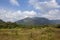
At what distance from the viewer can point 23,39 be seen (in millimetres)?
14641

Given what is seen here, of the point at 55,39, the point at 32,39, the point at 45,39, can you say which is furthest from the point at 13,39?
the point at 55,39

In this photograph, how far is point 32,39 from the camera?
49.5 feet

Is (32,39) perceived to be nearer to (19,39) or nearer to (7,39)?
(19,39)

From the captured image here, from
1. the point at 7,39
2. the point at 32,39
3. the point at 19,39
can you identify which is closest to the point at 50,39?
the point at 32,39

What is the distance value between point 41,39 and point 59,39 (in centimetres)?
222

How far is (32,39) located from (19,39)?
1234 millimetres

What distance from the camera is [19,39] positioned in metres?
14.7

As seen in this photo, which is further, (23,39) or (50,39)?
(50,39)

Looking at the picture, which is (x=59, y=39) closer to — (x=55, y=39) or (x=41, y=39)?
(x=55, y=39)

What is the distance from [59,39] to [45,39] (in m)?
1.75

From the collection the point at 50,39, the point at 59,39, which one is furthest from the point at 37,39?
the point at 59,39

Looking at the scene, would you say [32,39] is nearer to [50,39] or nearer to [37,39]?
[37,39]

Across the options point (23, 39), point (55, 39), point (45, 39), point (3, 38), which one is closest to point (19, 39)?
point (23, 39)

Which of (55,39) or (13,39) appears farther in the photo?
(55,39)
